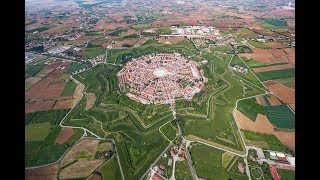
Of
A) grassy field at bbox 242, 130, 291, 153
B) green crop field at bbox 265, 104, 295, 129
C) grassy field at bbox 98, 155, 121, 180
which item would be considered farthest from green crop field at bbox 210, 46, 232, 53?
grassy field at bbox 98, 155, 121, 180

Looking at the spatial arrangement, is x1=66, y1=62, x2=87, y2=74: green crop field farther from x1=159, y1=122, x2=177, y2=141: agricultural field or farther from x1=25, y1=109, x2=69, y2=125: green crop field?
x1=159, y1=122, x2=177, y2=141: agricultural field

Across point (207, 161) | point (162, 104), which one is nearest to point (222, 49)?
point (162, 104)

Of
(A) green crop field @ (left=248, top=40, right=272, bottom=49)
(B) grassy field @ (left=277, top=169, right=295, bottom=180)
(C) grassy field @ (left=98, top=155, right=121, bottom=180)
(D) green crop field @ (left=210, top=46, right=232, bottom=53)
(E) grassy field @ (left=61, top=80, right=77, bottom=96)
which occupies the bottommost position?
(C) grassy field @ (left=98, top=155, right=121, bottom=180)

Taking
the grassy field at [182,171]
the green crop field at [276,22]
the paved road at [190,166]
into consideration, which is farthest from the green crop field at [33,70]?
the green crop field at [276,22]

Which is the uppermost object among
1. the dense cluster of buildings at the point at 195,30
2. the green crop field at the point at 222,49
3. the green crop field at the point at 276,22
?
the green crop field at the point at 276,22

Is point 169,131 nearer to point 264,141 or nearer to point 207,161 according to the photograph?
point 207,161

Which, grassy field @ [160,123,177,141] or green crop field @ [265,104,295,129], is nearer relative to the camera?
grassy field @ [160,123,177,141]

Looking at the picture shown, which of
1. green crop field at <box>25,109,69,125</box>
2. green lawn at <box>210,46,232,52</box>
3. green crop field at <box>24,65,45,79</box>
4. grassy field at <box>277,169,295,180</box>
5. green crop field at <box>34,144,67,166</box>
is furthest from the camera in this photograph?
green lawn at <box>210,46,232,52</box>

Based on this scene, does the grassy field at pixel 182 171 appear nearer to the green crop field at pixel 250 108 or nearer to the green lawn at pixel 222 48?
the green crop field at pixel 250 108
